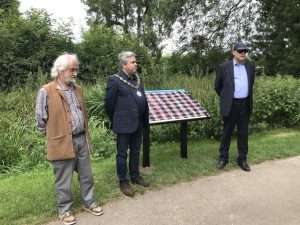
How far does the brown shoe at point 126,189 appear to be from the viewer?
15.9ft

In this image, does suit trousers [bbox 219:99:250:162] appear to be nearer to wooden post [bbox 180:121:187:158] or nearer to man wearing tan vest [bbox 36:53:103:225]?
wooden post [bbox 180:121:187:158]

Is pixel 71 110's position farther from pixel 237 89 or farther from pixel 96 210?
pixel 237 89

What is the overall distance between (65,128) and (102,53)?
8.64m

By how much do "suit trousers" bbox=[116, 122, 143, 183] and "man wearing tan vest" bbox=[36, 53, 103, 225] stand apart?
0.60 m

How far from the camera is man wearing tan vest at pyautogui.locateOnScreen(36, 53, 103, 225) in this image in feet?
13.0

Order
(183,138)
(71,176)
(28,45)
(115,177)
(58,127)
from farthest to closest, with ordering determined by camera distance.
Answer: (28,45)
(183,138)
(115,177)
(71,176)
(58,127)

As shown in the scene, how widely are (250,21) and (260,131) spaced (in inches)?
558

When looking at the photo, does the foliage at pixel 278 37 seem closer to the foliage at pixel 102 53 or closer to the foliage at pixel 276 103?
the foliage at pixel 102 53

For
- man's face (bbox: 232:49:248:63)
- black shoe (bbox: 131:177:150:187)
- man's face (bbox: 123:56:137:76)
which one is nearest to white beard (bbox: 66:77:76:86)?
man's face (bbox: 123:56:137:76)

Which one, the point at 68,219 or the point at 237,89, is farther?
the point at 237,89

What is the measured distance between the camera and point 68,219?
4141 millimetres

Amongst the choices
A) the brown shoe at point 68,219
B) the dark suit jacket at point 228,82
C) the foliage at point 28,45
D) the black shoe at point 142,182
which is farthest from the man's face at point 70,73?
the foliage at point 28,45

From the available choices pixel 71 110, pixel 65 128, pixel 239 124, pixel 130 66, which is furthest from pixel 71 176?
pixel 239 124

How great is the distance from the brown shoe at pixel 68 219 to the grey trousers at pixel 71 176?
0.14 ft
